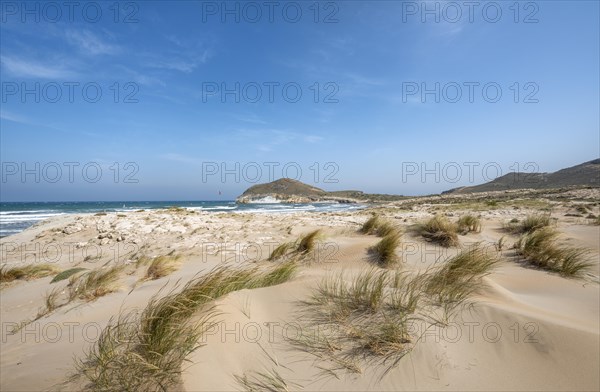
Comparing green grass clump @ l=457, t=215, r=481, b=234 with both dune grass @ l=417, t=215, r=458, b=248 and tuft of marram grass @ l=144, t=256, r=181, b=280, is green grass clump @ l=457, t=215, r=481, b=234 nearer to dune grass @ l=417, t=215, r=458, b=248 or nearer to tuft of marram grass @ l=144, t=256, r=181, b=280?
dune grass @ l=417, t=215, r=458, b=248

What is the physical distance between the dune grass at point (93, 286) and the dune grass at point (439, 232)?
672 cm

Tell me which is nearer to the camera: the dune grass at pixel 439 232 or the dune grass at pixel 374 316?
the dune grass at pixel 374 316

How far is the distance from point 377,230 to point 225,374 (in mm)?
6731

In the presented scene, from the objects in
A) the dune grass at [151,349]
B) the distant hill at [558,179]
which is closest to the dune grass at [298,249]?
the dune grass at [151,349]

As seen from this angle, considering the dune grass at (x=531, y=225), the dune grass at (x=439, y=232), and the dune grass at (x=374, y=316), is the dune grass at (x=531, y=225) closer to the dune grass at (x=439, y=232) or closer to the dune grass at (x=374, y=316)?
the dune grass at (x=439, y=232)

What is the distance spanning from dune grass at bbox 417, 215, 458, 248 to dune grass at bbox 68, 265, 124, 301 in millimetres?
6723

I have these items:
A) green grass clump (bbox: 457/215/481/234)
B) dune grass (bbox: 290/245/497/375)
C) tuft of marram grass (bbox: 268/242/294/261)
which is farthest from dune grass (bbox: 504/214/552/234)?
tuft of marram grass (bbox: 268/242/294/261)

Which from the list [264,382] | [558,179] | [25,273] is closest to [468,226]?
[264,382]

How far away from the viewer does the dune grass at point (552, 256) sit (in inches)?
169

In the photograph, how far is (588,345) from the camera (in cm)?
222

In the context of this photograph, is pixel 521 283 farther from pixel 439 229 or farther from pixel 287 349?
pixel 287 349

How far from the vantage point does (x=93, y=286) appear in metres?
4.78

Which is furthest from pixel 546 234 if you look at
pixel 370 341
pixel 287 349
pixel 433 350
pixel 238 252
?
pixel 238 252

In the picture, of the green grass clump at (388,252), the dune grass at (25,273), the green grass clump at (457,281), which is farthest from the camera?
the dune grass at (25,273)
